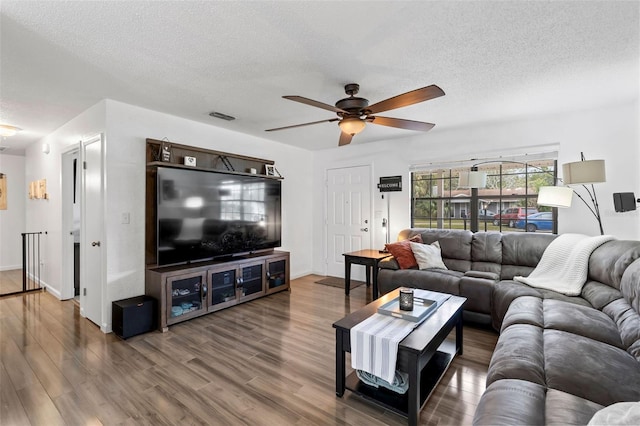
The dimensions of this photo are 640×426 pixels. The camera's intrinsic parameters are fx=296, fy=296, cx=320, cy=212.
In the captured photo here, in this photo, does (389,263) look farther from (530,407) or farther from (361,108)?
(530,407)

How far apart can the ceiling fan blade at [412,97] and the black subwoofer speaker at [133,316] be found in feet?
9.83

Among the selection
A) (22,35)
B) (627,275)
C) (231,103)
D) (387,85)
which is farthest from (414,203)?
(22,35)

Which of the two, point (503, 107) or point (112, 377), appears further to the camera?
point (503, 107)

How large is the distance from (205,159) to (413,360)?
Result: 347cm

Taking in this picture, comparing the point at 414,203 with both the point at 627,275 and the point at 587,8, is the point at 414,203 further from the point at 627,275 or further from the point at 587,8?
the point at 587,8

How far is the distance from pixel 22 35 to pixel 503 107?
14.3 ft

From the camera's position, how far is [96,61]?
7.63ft

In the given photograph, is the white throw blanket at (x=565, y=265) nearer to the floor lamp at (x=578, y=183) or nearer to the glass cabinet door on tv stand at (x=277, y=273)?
the floor lamp at (x=578, y=183)

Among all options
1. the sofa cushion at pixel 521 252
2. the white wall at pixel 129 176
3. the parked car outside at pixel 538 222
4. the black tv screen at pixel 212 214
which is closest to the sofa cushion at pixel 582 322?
the sofa cushion at pixel 521 252

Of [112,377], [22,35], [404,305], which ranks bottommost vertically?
[112,377]

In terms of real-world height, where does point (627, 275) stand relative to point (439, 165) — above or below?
below

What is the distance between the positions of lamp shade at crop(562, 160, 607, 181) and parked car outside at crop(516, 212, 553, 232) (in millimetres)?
809

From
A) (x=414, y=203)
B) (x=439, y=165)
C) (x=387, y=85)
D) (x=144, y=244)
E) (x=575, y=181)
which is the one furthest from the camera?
(x=414, y=203)

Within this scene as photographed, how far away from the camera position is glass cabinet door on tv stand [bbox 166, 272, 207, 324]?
10.6 ft
